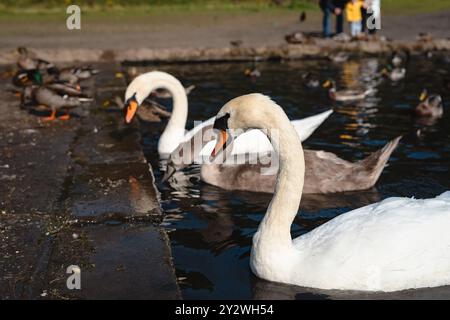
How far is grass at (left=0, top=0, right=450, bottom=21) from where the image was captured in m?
32.6

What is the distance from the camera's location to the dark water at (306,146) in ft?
19.9

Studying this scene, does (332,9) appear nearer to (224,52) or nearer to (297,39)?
(297,39)

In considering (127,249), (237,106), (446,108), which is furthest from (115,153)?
(446,108)

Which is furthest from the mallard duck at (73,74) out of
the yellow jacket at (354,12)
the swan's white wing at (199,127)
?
the yellow jacket at (354,12)

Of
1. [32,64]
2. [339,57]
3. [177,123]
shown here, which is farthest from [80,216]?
[339,57]

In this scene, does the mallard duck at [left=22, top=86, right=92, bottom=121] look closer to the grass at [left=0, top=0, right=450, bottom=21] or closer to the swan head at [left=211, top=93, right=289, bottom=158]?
the swan head at [left=211, top=93, right=289, bottom=158]

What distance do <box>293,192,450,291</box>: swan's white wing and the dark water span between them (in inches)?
4.6

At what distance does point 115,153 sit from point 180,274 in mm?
3934

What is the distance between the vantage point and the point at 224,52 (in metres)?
21.0

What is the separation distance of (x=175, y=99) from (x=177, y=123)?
416 mm

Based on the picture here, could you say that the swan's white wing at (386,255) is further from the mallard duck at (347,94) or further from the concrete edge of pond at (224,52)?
A: the concrete edge of pond at (224,52)

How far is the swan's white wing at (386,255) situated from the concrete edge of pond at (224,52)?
15622 millimetres

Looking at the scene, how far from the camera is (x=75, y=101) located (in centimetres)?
1263

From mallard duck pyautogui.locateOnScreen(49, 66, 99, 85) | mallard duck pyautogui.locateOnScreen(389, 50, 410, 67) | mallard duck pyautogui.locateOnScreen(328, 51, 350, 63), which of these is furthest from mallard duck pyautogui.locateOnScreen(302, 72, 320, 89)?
mallard duck pyautogui.locateOnScreen(49, 66, 99, 85)
